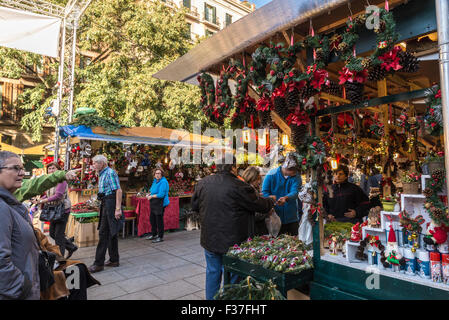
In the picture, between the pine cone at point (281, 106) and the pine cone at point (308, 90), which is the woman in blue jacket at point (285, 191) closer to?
the pine cone at point (281, 106)

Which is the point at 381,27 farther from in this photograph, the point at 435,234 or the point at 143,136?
the point at 143,136

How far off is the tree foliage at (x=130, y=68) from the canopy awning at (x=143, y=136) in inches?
138

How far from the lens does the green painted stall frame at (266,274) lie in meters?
2.46

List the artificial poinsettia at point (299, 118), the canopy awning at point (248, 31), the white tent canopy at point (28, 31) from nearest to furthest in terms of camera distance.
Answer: the canopy awning at point (248, 31), the artificial poinsettia at point (299, 118), the white tent canopy at point (28, 31)

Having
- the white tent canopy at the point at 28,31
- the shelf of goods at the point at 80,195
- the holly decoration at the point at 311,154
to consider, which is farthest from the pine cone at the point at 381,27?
the white tent canopy at the point at 28,31

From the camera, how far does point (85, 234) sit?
21.1 ft

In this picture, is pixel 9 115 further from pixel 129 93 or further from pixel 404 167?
pixel 404 167

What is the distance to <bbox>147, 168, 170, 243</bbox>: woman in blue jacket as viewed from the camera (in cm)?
679

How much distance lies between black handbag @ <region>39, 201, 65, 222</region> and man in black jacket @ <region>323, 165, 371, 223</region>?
4.26 m

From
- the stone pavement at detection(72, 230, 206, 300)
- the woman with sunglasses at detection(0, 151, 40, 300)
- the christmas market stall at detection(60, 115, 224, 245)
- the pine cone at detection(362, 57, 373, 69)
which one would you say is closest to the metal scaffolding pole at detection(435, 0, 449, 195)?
the pine cone at detection(362, 57, 373, 69)

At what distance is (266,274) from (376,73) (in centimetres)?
190

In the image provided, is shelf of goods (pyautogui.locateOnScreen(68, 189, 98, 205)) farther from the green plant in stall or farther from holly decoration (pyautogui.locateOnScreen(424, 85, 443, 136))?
holly decoration (pyautogui.locateOnScreen(424, 85, 443, 136))

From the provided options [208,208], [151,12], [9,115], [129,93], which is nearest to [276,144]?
[208,208]

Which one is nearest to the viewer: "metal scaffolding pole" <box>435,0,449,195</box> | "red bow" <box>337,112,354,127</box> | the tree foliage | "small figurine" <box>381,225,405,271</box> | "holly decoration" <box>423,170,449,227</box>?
"metal scaffolding pole" <box>435,0,449,195</box>
